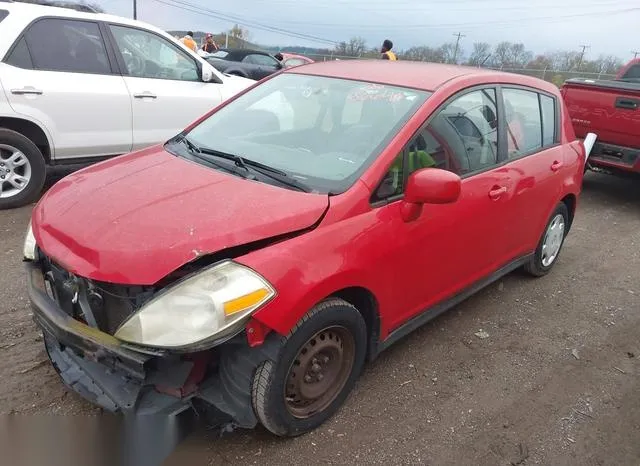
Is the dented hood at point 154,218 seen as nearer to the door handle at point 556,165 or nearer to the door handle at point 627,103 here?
the door handle at point 556,165

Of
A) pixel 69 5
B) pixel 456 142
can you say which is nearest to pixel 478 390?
pixel 456 142

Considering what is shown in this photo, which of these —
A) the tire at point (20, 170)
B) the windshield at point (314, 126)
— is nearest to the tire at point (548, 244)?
the windshield at point (314, 126)

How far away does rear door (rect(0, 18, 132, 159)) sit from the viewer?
16.8ft

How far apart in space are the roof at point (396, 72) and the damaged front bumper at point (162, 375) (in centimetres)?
181

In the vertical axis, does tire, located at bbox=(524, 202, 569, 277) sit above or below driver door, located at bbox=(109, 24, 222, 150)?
below

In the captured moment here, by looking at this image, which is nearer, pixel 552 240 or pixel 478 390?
pixel 478 390

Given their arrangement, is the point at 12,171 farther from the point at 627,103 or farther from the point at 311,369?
the point at 627,103

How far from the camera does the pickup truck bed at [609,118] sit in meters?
6.75

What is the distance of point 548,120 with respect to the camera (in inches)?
172

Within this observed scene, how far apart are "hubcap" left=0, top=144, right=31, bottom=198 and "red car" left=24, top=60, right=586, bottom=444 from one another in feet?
8.35

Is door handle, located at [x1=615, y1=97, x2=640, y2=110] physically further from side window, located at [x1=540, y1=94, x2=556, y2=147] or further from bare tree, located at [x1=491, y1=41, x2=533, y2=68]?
bare tree, located at [x1=491, y1=41, x2=533, y2=68]

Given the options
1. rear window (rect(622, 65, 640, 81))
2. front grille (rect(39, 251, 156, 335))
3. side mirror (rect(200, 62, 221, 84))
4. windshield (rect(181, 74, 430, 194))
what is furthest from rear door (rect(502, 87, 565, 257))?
rear window (rect(622, 65, 640, 81))

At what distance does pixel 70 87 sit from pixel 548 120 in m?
4.42

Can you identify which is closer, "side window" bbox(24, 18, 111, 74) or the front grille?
the front grille
